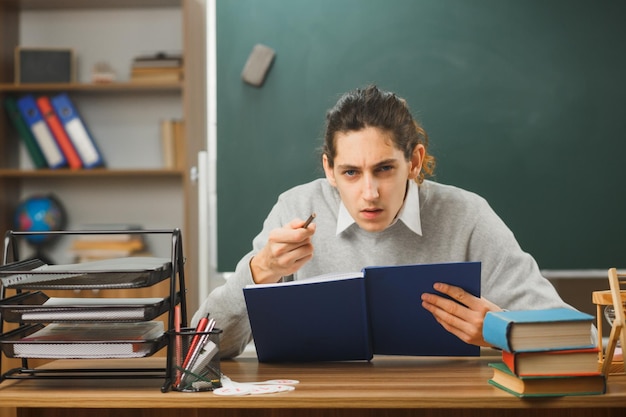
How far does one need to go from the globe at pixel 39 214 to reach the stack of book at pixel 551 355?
284 cm

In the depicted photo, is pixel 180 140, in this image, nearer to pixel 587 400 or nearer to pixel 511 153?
pixel 511 153

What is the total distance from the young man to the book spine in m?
0.47

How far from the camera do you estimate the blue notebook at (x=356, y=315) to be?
1.51 m

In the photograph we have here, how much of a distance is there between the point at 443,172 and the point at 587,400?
2.01 meters

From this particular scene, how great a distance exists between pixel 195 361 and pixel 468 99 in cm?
215

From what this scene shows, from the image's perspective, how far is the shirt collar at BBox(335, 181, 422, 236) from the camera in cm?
203

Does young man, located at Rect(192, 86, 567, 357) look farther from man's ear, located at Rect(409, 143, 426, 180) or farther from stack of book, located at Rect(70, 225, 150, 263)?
stack of book, located at Rect(70, 225, 150, 263)

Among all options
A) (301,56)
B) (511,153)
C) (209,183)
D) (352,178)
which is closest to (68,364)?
(352,178)

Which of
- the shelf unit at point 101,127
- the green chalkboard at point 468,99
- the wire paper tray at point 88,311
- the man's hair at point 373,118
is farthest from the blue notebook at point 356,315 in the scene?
the shelf unit at point 101,127

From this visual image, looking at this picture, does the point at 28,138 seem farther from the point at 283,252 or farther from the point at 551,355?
the point at 551,355

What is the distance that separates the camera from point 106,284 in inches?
53.8

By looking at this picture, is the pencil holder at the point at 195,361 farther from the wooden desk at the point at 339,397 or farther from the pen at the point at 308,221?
the pen at the point at 308,221

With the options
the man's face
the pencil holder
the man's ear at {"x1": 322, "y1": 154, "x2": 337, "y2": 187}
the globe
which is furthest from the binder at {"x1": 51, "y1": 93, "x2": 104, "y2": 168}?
the pencil holder

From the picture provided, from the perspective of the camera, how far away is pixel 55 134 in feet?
11.6
